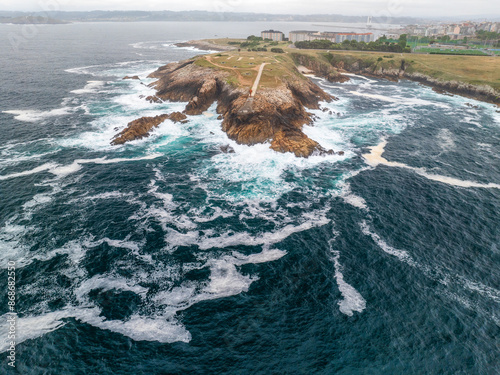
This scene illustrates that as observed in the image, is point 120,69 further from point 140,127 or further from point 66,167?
point 66,167

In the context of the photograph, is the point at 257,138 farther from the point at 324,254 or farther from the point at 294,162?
the point at 324,254

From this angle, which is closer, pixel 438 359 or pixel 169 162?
pixel 438 359

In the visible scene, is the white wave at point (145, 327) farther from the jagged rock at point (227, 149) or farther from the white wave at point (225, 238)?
the jagged rock at point (227, 149)

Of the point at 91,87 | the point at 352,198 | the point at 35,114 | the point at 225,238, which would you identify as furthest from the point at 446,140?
the point at 91,87

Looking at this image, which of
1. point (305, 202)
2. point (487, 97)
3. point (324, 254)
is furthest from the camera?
point (487, 97)

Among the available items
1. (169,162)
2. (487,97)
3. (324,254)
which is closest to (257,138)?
(169,162)

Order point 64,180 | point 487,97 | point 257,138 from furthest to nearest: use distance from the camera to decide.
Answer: point 487,97
point 257,138
point 64,180

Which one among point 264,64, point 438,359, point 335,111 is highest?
point 264,64

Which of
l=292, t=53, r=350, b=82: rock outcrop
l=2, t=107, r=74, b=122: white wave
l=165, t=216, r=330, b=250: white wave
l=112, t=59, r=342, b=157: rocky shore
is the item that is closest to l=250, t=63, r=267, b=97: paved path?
l=112, t=59, r=342, b=157: rocky shore
